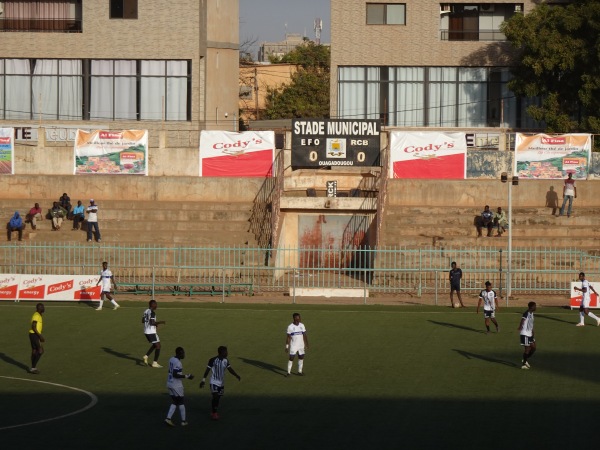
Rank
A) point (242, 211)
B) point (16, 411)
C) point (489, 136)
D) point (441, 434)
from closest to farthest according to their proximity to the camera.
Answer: point (441, 434) → point (16, 411) → point (242, 211) → point (489, 136)

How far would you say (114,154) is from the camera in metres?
48.2

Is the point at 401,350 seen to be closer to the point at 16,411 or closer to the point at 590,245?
the point at 16,411

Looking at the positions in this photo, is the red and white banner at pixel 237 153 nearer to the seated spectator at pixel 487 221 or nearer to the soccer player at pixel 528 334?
the seated spectator at pixel 487 221

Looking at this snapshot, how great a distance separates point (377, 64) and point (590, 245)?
18.0m

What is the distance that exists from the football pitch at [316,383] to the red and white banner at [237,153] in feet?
42.9

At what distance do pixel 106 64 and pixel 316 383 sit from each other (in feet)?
113

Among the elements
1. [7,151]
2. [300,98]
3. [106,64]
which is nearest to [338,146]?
[7,151]

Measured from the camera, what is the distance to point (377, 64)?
55.7 m

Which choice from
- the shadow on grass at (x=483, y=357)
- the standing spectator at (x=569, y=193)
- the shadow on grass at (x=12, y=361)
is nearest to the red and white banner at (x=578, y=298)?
the shadow on grass at (x=483, y=357)

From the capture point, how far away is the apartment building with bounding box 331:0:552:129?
55406mm

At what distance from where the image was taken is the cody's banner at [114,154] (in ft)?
158

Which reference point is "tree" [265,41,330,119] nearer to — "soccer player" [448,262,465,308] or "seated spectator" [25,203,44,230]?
"seated spectator" [25,203,44,230]

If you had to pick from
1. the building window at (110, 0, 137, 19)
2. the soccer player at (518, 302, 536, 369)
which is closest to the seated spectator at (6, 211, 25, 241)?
the building window at (110, 0, 137, 19)

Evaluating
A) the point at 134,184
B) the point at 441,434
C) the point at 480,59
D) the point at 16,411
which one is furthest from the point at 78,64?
the point at 441,434
